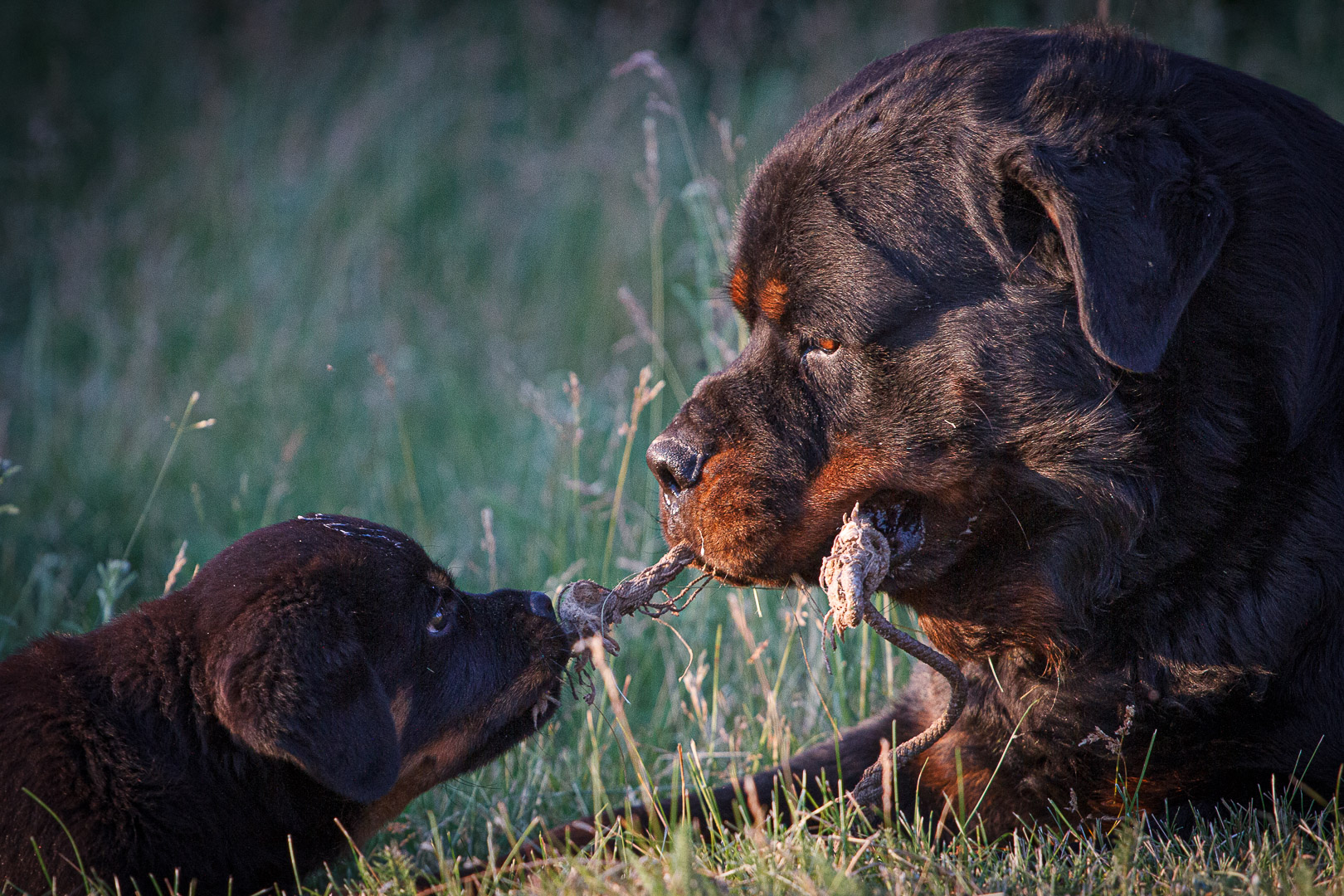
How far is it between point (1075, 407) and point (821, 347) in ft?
1.68

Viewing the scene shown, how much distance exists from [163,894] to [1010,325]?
2017mm

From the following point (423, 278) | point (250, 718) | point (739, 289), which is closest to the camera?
point (250, 718)

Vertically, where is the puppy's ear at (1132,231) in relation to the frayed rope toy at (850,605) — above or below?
above

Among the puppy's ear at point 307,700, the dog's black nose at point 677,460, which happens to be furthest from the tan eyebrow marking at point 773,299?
the puppy's ear at point 307,700

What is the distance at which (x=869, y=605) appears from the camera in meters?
2.18

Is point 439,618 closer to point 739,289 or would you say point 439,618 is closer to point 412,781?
point 412,781

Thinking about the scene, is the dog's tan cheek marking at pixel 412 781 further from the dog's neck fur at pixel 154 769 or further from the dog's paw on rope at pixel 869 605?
the dog's paw on rope at pixel 869 605

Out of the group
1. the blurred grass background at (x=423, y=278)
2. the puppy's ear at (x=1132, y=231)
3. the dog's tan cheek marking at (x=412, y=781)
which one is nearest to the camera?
the puppy's ear at (x=1132, y=231)

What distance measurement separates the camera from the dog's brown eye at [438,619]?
276 centimetres

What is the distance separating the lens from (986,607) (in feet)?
7.59

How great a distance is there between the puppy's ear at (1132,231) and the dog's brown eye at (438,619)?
1.63 metres

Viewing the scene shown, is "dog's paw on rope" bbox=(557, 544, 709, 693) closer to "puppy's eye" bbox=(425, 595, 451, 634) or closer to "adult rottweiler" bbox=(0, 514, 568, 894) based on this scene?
"adult rottweiler" bbox=(0, 514, 568, 894)

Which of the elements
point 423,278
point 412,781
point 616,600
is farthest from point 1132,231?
point 423,278

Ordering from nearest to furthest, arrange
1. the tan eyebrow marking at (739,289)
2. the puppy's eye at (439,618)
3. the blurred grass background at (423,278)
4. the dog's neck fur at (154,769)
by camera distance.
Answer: the dog's neck fur at (154,769)
the tan eyebrow marking at (739,289)
the puppy's eye at (439,618)
the blurred grass background at (423,278)
